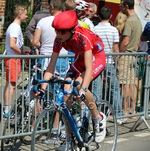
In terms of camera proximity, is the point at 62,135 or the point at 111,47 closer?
the point at 62,135

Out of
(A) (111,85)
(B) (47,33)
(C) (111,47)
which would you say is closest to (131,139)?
(A) (111,85)

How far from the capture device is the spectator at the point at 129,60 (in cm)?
→ 887

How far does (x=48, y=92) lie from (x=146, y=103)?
224 centimetres

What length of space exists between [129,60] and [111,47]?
672 millimetres

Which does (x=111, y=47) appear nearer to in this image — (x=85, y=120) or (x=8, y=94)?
(x=8, y=94)

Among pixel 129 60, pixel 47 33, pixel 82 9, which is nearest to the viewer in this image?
pixel 47 33

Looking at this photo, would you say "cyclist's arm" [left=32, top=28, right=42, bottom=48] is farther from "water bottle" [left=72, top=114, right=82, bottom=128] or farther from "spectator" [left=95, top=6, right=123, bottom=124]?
"water bottle" [left=72, top=114, right=82, bottom=128]

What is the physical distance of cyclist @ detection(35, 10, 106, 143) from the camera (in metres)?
6.25

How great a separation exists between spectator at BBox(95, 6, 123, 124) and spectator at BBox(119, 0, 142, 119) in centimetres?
15

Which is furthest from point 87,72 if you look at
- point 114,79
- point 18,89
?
point 114,79

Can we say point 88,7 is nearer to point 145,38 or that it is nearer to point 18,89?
point 145,38

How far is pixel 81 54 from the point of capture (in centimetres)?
669

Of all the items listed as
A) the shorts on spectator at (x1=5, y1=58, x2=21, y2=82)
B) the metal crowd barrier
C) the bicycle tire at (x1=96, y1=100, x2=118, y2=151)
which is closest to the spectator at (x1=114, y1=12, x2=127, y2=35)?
the metal crowd barrier

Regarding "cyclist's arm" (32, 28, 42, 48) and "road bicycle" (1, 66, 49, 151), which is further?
"cyclist's arm" (32, 28, 42, 48)
